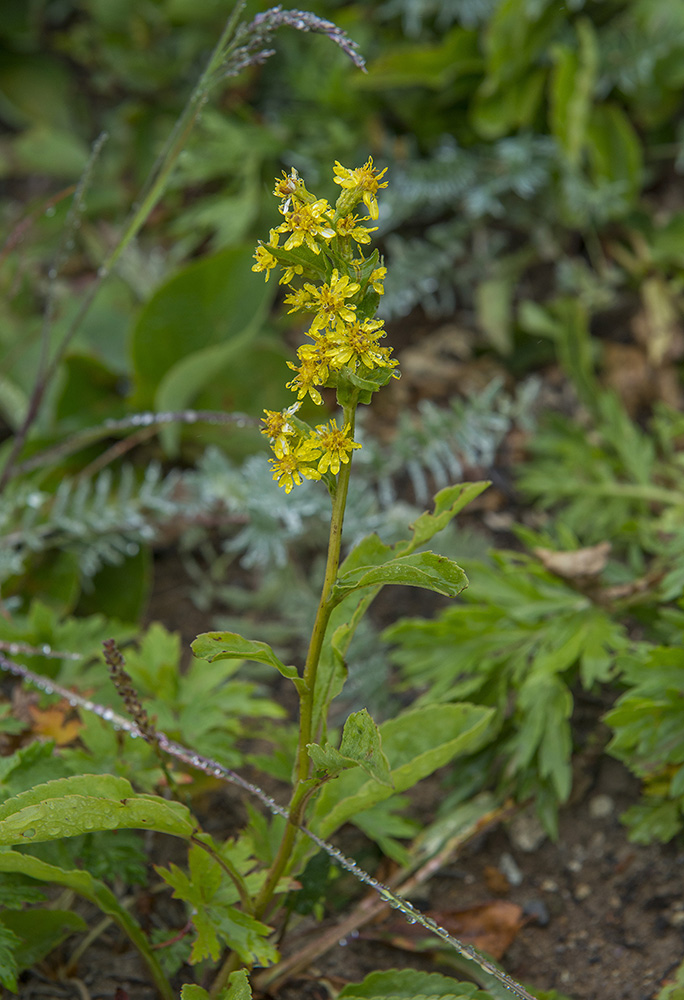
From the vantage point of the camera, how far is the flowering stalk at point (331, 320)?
39.0 inches

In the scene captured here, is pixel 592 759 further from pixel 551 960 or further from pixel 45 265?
pixel 45 265

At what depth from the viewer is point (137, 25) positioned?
3172mm

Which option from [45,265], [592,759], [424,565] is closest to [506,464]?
[592,759]

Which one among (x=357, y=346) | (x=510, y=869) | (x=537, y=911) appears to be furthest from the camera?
(x=510, y=869)

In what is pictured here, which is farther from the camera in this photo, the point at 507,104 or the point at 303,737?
the point at 507,104

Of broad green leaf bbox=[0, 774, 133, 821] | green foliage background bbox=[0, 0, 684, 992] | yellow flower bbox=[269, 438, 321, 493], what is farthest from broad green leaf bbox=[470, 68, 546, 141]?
broad green leaf bbox=[0, 774, 133, 821]

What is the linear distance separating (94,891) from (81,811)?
287 mm

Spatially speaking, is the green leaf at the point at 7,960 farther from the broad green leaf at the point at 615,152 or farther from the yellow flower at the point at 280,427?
the broad green leaf at the point at 615,152

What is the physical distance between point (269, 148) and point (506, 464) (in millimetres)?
1344

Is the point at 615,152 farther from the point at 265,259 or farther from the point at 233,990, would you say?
the point at 233,990

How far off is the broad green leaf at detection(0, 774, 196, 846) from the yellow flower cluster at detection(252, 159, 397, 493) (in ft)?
1.56

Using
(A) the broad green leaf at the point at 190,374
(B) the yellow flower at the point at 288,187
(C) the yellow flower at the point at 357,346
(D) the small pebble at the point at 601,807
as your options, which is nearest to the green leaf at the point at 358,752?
(C) the yellow flower at the point at 357,346

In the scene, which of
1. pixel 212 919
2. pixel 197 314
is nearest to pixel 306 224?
pixel 212 919

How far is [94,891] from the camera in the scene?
1.29 m
